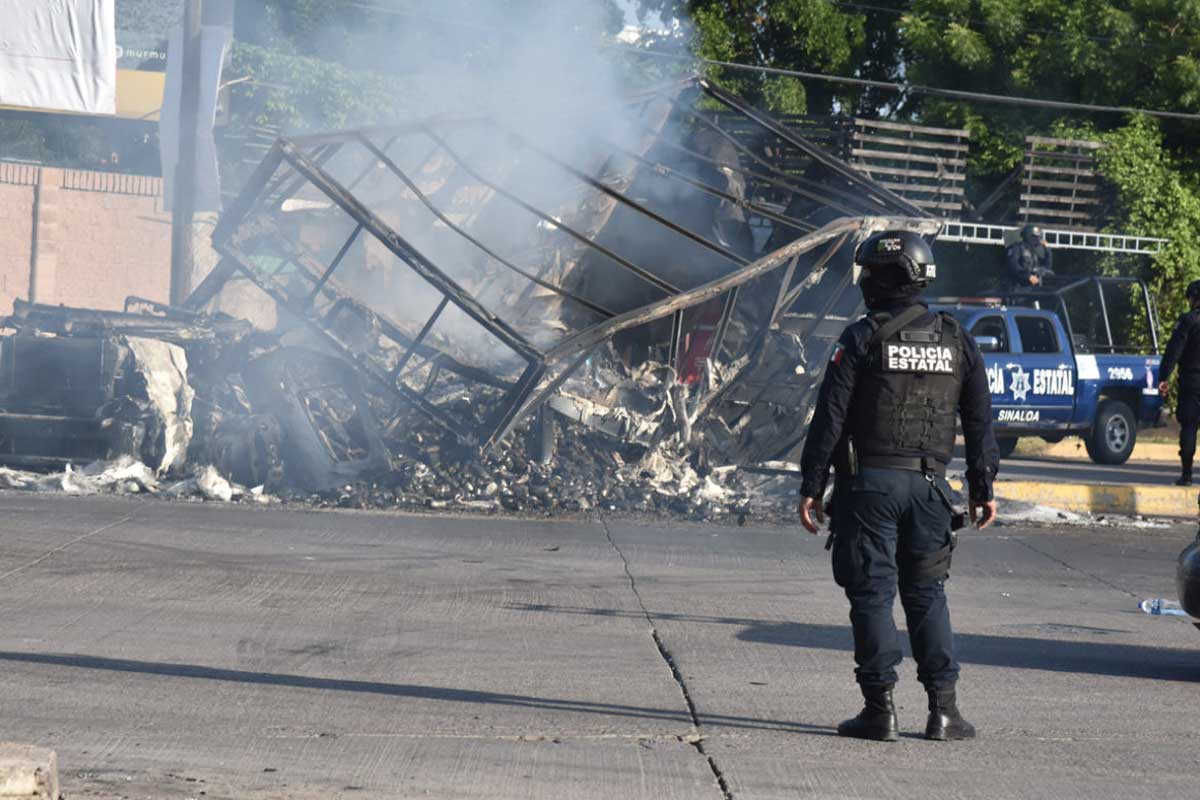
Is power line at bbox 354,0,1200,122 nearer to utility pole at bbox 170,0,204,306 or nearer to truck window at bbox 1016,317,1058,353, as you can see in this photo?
utility pole at bbox 170,0,204,306

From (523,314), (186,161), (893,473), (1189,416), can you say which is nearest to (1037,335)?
(1189,416)

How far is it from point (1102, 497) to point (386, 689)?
8.82 meters

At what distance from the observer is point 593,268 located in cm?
1330

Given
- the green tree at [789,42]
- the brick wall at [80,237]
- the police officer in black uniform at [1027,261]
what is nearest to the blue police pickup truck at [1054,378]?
the police officer in black uniform at [1027,261]

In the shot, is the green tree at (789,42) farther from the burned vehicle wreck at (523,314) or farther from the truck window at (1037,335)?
the burned vehicle wreck at (523,314)

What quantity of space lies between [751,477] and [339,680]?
23.0 feet

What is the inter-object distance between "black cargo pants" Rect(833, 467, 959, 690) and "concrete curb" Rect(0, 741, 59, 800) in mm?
2582

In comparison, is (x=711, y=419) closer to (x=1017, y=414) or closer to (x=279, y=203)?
(x=279, y=203)

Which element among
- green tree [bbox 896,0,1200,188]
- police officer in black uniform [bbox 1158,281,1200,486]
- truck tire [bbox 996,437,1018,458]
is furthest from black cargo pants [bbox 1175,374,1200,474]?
green tree [bbox 896,0,1200,188]

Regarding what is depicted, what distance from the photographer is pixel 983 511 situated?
204 inches

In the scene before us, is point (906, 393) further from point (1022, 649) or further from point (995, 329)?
point (995, 329)

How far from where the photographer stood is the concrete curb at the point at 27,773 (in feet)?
12.4

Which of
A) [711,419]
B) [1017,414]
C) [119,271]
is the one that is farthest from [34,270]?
[1017,414]

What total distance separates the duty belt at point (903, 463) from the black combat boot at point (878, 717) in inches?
30.0
